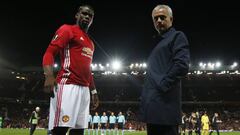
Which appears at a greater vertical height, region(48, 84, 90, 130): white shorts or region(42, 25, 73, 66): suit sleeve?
region(42, 25, 73, 66): suit sleeve

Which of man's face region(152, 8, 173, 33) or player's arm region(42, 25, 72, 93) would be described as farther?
player's arm region(42, 25, 72, 93)

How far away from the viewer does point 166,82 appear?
3.42 metres

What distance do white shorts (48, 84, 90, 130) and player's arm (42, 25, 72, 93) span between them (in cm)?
20

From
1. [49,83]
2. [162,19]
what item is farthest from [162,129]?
[49,83]

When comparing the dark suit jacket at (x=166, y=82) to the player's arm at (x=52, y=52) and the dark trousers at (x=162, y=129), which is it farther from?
the player's arm at (x=52, y=52)

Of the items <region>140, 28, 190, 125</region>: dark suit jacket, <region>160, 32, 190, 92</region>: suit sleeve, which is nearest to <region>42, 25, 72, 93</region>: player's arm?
<region>140, 28, 190, 125</region>: dark suit jacket

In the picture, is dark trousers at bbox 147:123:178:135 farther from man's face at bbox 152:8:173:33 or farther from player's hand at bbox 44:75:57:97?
player's hand at bbox 44:75:57:97

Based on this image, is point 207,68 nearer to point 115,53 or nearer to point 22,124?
point 115,53

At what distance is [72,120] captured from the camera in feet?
14.6

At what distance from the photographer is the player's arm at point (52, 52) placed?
168 inches

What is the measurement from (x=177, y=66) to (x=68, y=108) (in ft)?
5.65

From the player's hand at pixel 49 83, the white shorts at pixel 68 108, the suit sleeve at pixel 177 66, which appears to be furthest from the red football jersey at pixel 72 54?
the suit sleeve at pixel 177 66

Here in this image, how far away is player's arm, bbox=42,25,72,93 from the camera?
4.28 m

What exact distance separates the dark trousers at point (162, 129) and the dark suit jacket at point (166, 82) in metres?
0.07
